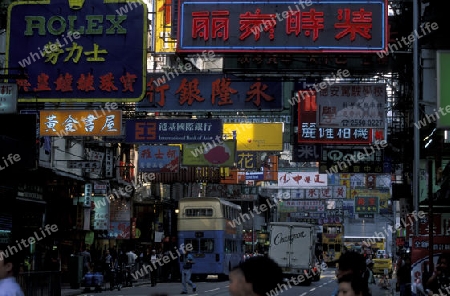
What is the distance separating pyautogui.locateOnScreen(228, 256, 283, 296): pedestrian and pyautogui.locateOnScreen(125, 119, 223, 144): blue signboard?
72.9 ft

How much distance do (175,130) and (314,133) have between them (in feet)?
15.4

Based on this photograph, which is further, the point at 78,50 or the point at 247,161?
the point at 247,161

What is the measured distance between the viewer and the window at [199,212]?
45825mm

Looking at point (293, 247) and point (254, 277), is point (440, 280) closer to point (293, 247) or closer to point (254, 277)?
point (254, 277)

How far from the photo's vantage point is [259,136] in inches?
1291

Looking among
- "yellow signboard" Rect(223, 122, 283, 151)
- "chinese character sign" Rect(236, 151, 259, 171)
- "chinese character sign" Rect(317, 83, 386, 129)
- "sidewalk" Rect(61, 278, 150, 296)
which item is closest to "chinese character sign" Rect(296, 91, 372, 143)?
"yellow signboard" Rect(223, 122, 283, 151)

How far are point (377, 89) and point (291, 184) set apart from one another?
27.8 m

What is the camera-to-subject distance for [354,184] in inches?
2881

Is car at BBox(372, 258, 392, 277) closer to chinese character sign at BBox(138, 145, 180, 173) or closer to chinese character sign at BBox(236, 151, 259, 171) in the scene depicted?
chinese character sign at BBox(236, 151, 259, 171)

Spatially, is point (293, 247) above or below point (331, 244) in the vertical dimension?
above

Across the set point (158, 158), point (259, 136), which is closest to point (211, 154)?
point (259, 136)

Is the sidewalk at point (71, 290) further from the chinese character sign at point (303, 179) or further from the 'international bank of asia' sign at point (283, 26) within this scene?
the 'international bank of asia' sign at point (283, 26)

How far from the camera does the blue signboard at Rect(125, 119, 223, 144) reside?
92.4 ft

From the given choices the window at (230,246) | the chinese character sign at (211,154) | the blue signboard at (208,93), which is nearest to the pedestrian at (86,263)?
the chinese character sign at (211,154)
